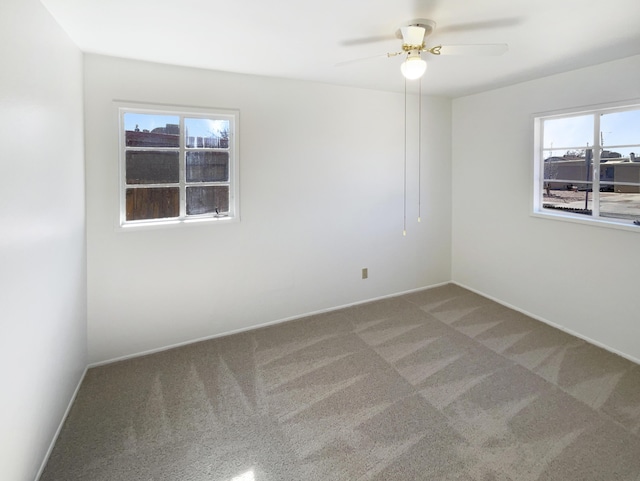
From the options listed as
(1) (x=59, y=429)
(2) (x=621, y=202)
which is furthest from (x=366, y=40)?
(1) (x=59, y=429)

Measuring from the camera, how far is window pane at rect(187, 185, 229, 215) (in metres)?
3.21

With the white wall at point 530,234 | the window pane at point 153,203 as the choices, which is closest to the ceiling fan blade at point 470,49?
the white wall at point 530,234

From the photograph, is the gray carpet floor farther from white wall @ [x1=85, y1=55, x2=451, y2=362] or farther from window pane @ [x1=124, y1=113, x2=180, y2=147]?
window pane @ [x1=124, y1=113, x2=180, y2=147]

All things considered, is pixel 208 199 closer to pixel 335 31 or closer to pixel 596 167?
pixel 335 31

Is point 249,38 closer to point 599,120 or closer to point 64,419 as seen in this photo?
point 64,419

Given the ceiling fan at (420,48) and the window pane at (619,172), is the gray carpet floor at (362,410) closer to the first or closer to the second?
the window pane at (619,172)

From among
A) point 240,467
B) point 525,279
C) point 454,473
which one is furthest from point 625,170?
point 240,467

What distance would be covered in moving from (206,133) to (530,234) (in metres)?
3.40

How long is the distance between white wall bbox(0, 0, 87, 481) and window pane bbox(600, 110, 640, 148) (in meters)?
4.15

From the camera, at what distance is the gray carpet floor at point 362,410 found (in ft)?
6.14

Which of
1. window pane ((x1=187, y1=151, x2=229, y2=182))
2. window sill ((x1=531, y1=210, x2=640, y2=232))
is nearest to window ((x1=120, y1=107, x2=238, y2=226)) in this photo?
window pane ((x1=187, y1=151, x2=229, y2=182))

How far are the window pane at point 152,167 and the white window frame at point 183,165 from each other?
44 millimetres

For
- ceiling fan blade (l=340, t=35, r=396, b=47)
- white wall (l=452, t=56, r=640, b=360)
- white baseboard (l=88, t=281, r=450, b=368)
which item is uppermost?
ceiling fan blade (l=340, t=35, r=396, b=47)

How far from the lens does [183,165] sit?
3.12 m
